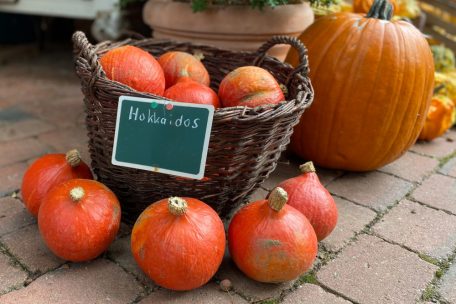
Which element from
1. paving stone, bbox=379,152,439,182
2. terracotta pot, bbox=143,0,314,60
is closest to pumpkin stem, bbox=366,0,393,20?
terracotta pot, bbox=143,0,314,60

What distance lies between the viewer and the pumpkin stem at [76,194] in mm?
1102

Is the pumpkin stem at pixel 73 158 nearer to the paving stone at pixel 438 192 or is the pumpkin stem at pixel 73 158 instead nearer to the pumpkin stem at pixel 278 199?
the pumpkin stem at pixel 278 199

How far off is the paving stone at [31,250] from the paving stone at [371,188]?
1023 mm

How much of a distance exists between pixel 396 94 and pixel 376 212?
447mm

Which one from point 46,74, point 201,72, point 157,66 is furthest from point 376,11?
point 46,74

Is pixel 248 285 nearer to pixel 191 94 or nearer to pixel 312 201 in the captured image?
pixel 312 201

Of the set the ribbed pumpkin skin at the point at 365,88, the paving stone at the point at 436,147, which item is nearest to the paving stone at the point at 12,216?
the ribbed pumpkin skin at the point at 365,88

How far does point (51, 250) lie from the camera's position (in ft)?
3.88

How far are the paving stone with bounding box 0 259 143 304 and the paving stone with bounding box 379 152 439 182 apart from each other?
48.5 inches

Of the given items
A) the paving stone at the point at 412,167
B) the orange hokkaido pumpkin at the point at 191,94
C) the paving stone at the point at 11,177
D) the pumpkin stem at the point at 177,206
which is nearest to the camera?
the pumpkin stem at the point at 177,206

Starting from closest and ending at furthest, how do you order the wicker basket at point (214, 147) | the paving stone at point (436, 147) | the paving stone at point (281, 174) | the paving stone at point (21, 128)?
the wicker basket at point (214, 147) < the paving stone at point (281, 174) < the paving stone at point (21, 128) < the paving stone at point (436, 147)

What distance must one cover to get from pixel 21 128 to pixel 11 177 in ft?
1.65

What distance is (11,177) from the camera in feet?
5.31

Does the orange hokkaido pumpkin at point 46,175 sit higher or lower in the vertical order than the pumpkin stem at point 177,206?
lower
